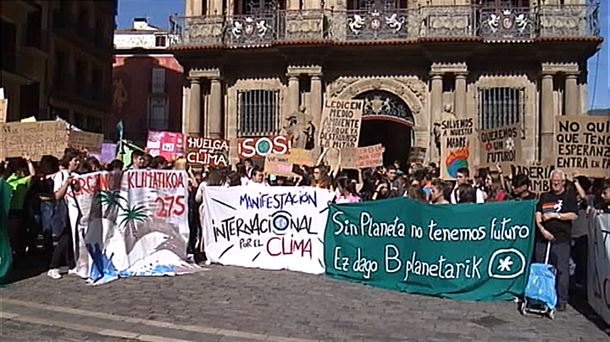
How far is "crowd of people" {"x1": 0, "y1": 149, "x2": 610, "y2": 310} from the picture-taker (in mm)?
8508

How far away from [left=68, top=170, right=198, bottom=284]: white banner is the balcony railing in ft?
44.3

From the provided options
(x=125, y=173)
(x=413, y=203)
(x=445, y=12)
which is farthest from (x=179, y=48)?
(x=413, y=203)

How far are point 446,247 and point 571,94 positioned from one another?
16.3 metres

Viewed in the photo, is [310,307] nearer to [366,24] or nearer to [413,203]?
[413,203]

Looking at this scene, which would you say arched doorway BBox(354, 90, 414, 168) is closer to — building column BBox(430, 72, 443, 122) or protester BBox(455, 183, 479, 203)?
building column BBox(430, 72, 443, 122)

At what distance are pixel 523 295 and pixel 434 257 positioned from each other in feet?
4.24

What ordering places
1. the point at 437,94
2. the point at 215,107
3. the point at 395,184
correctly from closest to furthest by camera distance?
the point at 395,184
the point at 437,94
the point at 215,107

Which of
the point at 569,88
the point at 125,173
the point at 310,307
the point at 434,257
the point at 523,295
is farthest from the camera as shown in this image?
the point at 569,88

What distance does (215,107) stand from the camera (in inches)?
1025

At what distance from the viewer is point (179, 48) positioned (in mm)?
25828

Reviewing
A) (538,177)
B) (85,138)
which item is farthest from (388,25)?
(85,138)

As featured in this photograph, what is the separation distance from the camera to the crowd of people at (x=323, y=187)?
8508mm

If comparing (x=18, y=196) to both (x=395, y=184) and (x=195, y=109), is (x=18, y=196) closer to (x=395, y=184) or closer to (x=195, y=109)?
(x=395, y=184)

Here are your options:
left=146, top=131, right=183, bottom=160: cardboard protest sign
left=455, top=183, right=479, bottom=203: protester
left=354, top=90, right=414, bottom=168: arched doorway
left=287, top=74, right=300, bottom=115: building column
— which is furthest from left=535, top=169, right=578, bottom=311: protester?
left=287, top=74, right=300, bottom=115: building column
